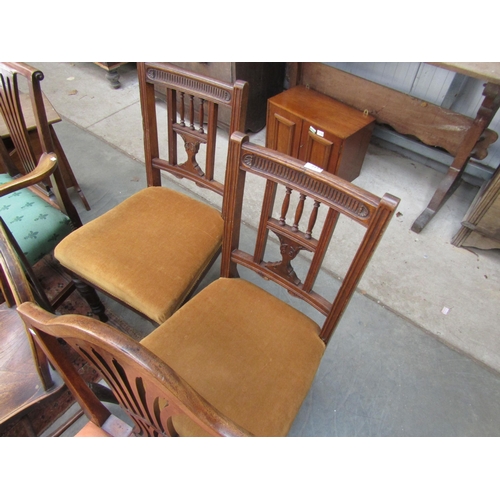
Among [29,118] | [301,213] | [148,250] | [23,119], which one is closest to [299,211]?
[301,213]

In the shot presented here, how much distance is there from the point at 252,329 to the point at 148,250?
1.51 feet

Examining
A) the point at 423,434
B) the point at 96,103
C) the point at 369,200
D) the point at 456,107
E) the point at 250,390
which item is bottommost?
the point at 423,434

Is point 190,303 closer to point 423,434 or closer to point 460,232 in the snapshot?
point 423,434

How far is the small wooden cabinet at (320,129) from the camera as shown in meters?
1.92

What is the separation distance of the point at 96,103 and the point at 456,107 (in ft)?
8.65

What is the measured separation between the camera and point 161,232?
1.25 meters

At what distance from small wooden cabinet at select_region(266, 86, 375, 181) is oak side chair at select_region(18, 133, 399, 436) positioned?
1.12 meters

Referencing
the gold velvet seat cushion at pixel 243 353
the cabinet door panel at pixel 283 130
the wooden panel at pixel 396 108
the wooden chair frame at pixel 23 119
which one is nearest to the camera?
the gold velvet seat cushion at pixel 243 353

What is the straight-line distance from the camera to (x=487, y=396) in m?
1.38

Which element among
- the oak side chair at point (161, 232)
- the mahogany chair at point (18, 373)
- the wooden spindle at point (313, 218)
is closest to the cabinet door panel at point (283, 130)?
the oak side chair at point (161, 232)

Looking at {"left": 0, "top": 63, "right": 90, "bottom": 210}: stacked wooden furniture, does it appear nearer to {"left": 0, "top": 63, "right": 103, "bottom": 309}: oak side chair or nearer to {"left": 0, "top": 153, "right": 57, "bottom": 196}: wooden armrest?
{"left": 0, "top": 63, "right": 103, "bottom": 309}: oak side chair

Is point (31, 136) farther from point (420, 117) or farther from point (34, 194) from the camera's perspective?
point (420, 117)

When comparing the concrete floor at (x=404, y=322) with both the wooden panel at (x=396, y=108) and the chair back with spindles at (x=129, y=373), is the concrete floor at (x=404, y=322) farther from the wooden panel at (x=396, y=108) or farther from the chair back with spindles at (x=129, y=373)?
the chair back with spindles at (x=129, y=373)

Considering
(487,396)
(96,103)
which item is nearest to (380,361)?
(487,396)
